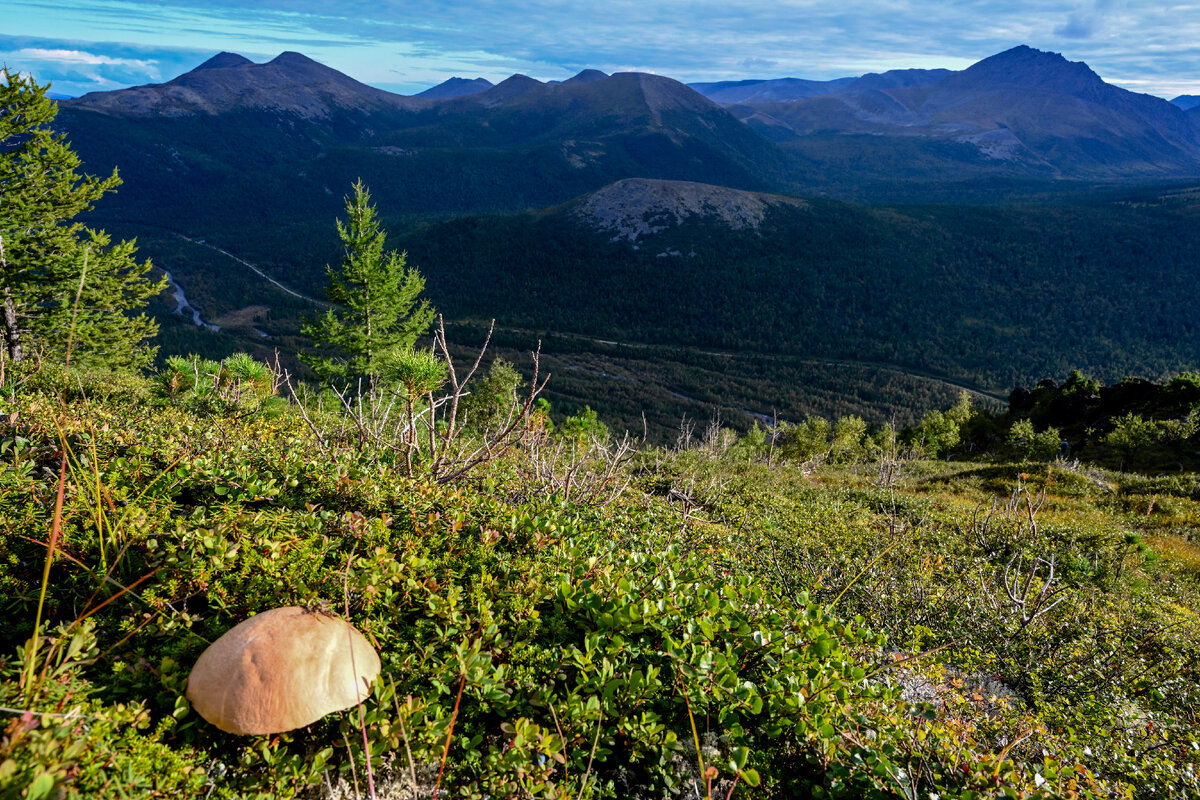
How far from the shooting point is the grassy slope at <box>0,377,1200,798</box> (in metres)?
2.34

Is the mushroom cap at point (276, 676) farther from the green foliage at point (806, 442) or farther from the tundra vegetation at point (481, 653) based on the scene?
the green foliage at point (806, 442)

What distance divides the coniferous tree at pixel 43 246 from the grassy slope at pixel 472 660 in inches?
703

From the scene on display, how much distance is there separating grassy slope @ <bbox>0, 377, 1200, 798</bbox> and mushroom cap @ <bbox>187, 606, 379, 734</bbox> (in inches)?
5.5

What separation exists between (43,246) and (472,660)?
23.9 meters

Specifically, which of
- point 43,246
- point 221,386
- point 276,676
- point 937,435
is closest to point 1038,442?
point 937,435

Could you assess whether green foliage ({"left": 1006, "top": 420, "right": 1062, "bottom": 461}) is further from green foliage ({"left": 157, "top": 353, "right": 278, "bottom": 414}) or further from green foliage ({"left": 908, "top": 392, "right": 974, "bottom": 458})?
green foliage ({"left": 157, "top": 353, "right": 278, "bottom": 414})

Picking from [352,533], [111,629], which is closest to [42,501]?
[111,629]

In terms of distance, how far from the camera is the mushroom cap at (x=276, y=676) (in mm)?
2197

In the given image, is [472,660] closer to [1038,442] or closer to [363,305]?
[363,305]

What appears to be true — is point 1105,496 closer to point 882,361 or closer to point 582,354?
point 582,354

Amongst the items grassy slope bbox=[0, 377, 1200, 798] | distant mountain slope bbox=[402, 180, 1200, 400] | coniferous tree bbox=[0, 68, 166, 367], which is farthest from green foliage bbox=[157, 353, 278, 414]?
distant mountain slope bbox=[402, 180, 1200, 400]

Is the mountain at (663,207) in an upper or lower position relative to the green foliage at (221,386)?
upper

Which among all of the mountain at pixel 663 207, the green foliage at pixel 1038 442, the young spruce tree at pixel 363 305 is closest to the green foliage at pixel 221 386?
the young spruce tree at pixel 363 305

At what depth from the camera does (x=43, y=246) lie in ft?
59.3
